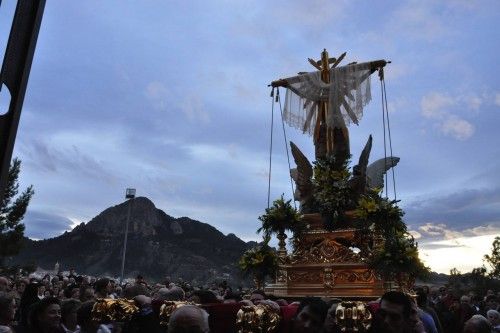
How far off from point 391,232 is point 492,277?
3423cm

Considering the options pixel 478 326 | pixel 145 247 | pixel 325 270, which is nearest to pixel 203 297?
pixel 478 326

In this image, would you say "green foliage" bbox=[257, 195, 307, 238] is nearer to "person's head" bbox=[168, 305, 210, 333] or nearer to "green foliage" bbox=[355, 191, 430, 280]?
"green foliage" bbox=[355, 191, 430, 280]

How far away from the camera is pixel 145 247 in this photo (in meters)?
46.9

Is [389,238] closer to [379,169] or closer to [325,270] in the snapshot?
[325,270]

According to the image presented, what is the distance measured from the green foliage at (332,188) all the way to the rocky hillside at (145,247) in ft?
87.8

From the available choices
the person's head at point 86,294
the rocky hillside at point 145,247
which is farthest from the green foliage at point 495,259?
the person's head at point 86,294

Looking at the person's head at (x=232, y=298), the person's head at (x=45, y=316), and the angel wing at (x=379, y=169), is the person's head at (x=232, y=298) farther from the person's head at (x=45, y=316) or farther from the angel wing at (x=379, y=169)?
the angel wing at (x=379, y=169)

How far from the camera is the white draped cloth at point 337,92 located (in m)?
13.8

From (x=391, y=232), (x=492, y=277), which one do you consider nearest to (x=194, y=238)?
(x=492, y=277)

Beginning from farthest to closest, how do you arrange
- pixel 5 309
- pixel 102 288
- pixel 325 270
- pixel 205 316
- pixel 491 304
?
1. pixel 491 304
2. pixel 325 270
3. pixel 102 288
4. pixel 5 309
5. pixel 205 316

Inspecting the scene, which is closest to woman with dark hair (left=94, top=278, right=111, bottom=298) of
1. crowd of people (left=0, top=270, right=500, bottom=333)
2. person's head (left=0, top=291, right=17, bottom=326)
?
crowd of people (left=0, top=270, right=500, bottom=333)

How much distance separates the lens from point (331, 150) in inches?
527

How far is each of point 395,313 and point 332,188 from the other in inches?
339

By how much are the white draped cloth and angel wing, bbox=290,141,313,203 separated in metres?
1.30
